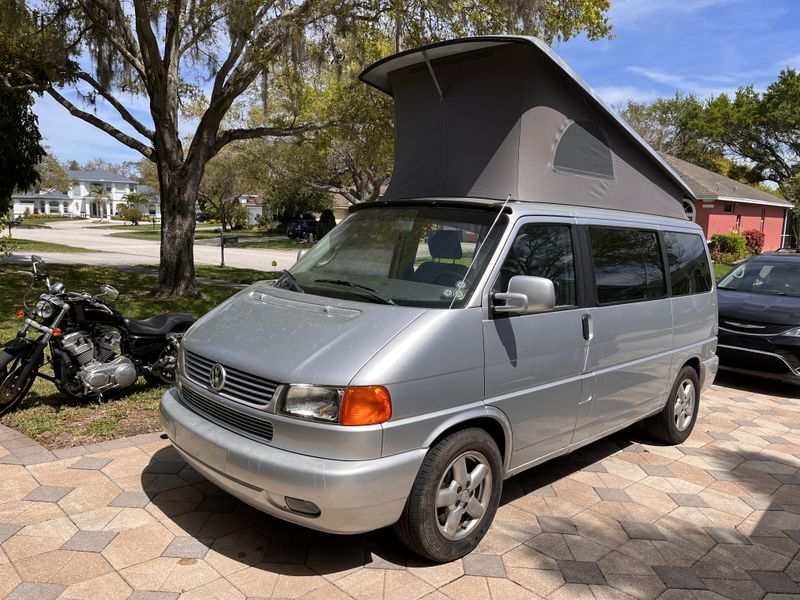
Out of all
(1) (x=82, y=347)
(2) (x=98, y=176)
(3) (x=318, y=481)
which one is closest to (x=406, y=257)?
(3) (x=318, y=481)

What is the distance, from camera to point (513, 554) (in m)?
3.64

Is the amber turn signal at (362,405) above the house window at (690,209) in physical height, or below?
below

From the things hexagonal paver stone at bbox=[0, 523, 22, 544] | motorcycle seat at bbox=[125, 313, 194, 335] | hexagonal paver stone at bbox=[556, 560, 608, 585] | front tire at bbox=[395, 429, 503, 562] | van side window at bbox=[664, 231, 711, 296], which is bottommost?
hexagonal paver stone at bbox=[556, 560, 608, 585]

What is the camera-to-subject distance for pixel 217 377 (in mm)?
3471

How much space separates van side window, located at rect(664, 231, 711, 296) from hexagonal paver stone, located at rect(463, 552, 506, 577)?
2.85 meters

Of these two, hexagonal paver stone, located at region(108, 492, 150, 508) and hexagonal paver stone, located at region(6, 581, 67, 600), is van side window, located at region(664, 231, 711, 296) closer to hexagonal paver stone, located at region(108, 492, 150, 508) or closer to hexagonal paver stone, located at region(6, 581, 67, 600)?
hexagonal paver stone, located at region(108, 492, 150, 508)

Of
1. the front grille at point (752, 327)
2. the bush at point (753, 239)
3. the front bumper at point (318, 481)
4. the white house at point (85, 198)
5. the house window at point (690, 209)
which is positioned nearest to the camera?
the front bumper at point (318, 481)

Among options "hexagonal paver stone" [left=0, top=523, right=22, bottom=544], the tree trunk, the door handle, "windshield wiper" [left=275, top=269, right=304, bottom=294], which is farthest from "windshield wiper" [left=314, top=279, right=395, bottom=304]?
the tree trunk

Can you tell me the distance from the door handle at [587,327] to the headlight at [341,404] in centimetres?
172

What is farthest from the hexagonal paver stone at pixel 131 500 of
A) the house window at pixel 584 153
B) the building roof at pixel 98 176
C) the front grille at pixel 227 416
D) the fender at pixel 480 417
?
the building roof at pixel 98 176

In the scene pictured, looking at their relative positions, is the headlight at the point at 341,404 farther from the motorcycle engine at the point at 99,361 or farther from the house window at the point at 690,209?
the house window at the point at 690,209

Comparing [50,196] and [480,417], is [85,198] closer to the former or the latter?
[50,196]

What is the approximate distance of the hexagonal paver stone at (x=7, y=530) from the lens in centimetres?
355

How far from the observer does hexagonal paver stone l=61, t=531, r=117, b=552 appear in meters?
3.48
